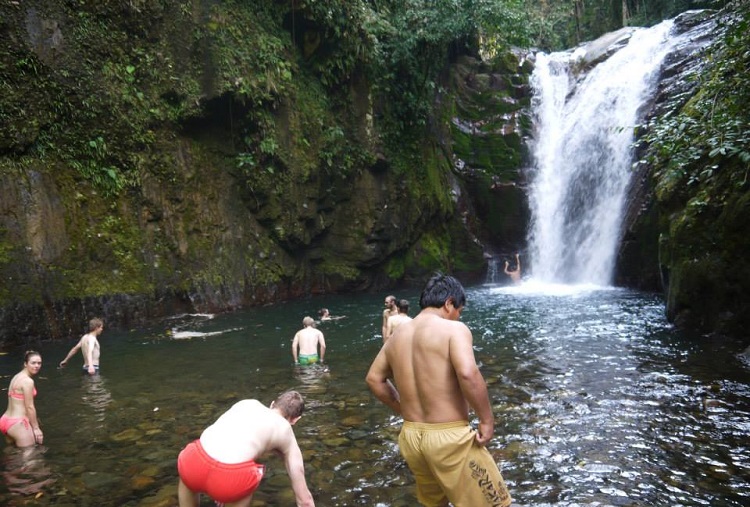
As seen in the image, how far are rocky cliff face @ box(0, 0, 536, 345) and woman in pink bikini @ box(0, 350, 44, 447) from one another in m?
5.66

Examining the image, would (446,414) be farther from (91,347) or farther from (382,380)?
(91,347)

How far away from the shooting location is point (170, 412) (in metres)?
7.46

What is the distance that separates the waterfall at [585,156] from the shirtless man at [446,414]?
55.7ft

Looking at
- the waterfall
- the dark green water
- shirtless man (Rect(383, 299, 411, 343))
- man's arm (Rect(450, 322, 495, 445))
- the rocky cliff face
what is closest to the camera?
man's arm (Rect(450, 322, 495, 445))

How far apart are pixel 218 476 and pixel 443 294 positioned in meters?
1.86

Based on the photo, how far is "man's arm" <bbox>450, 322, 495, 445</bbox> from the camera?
321cm

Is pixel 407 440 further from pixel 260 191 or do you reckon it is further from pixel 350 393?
pixel 260 191

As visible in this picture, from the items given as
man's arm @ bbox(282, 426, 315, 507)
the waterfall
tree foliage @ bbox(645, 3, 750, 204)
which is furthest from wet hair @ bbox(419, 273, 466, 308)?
the waterfall

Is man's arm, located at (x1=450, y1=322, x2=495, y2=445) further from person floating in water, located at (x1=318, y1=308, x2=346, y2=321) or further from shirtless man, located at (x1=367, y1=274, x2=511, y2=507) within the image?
person floating in water, located at (x1=318, y1=308, x2=346, y2=321)

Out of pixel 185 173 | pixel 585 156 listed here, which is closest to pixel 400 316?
pixel 185 173

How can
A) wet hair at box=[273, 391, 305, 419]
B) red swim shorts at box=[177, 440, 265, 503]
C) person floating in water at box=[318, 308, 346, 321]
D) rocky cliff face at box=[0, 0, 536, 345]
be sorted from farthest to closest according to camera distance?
person floating in water at box=[318, 308, 346, 321] < rocky cliff face at box=[0, 0, 536, 345] < wet hair at box=[273, 391, 305, 419] < red swim shorts at box=[177, 440, 265, 503]

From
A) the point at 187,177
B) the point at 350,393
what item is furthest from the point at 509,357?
the point at 187,177

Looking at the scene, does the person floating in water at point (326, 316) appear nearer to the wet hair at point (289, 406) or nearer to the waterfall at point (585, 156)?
the waterfall at point (585, 156)

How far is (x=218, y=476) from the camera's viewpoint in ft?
11.6
